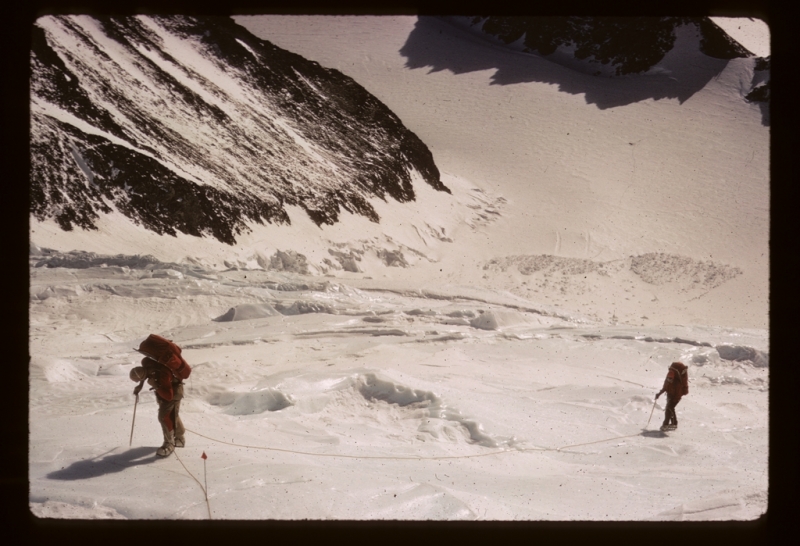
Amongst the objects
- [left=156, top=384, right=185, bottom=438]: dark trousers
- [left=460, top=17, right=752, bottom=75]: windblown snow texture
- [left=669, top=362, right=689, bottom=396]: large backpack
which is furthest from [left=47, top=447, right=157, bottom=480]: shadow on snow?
[left=460, top=17, right=752, bottom=75]: windblown snow texture

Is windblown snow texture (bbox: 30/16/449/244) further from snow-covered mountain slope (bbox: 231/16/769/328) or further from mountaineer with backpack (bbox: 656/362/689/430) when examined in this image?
mountaineer with backpack (bbox: 656/362/689/430)

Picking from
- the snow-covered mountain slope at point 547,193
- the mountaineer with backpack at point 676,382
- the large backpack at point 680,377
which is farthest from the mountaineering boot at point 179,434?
the snow-covered mountain slope at point 547,193

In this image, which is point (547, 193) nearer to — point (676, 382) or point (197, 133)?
point (197, 133)

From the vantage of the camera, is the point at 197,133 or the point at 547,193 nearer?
the point at 197,133

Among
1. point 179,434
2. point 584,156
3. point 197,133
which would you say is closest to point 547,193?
point 584,156

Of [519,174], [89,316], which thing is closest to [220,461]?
[89,316]

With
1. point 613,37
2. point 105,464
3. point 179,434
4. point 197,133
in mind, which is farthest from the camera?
point 613,37
